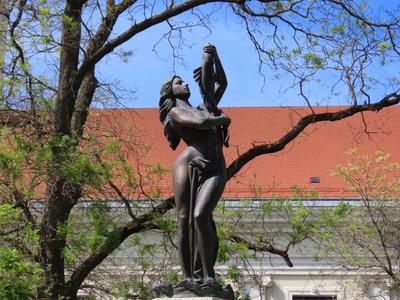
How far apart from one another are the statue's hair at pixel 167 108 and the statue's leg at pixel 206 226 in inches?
24.7

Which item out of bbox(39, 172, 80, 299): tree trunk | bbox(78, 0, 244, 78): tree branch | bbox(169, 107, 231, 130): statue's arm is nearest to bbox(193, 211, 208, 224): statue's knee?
bbox(169, 107, 231, 130): statue's arm

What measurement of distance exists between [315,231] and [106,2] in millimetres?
5301

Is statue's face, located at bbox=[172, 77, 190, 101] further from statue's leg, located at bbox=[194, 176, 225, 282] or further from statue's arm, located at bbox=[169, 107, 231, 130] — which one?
statue's leg, located at bbox=[194, 176, 225, 282]

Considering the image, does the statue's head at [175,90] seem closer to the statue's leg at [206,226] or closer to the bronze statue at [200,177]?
the bronze statue at [200,177]

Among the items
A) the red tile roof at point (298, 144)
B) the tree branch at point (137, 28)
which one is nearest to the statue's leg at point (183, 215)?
the tree branch at point (137, 28)

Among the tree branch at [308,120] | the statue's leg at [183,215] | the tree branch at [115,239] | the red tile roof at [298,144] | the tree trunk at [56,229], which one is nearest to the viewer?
the statue's leg at [183,215]

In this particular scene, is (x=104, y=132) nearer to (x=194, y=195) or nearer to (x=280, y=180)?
(x=194, y=195)

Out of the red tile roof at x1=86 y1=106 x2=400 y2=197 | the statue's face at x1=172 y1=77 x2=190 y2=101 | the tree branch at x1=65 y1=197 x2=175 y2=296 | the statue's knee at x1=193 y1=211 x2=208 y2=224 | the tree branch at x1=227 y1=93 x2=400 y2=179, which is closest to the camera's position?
the statue's knee at x1=193 y1=211 x2=208 y2=224

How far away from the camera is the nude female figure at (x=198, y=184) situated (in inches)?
271

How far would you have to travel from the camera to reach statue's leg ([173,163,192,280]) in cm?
700

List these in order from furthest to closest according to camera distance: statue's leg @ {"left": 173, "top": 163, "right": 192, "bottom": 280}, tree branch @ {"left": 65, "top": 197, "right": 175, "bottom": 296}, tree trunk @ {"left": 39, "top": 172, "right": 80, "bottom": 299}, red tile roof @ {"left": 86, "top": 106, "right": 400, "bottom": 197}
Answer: red tile roof @ {"left": 86, "top": 106, "right": 400, "bottom": 197}, tree branch @ {"left": 65, "top": 197, "right": 175, "bottom": 296}, tree trunk @ {"left": 39, "top": 172, "right": 80, "bottom": 299}, statue's leg @ {"left": 173, "top": 163, "right": 192, "bottom": 280}

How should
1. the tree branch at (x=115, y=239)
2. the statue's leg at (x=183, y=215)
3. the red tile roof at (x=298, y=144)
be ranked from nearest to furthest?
the statue's leg at (x=183, y=215), the tree branch at (x=115, y=239), the red tile roof at (x=298, y=144)

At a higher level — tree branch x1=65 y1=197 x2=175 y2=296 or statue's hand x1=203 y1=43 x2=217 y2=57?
statue's hand x1=203 y1=43 x2=217 y2=57

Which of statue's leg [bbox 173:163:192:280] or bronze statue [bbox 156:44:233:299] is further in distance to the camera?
statue's leg [bbox 173:163:192:280]
